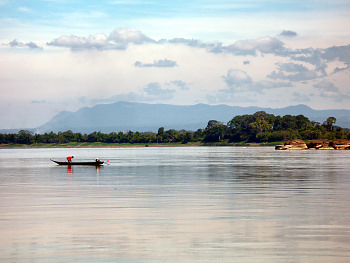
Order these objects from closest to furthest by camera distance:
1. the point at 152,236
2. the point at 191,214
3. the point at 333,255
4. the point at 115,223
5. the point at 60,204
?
the point at 333,255, the point at 152,236, the point at 115,223, the point at 191,214, the point at 60,204

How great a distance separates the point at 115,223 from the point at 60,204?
973 centimetres

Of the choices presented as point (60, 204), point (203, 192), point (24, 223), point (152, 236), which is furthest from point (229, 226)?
point (203, 192)

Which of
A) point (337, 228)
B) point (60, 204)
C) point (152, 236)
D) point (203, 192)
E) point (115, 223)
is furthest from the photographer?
point (203, 192)

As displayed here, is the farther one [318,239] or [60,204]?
[60,204]

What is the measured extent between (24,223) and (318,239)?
46.8ft

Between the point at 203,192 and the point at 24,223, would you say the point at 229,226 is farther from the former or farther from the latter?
the point at 203,192

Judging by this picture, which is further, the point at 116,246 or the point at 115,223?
the point at 115,223

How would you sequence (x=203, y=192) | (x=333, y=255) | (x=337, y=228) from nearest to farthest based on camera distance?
(x=333, y=255), (x=337, y=228), (x=203, y=192)

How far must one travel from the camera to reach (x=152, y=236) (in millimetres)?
21500

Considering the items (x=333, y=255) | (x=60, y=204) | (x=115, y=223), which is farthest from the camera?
(x=60, y=204)

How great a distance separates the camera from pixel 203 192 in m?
41.2

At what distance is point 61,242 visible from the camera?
20.5 metres

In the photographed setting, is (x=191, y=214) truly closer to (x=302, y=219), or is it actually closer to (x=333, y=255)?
(x=302, y=219)

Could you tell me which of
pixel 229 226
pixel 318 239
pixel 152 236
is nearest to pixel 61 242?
pixel 152 236
